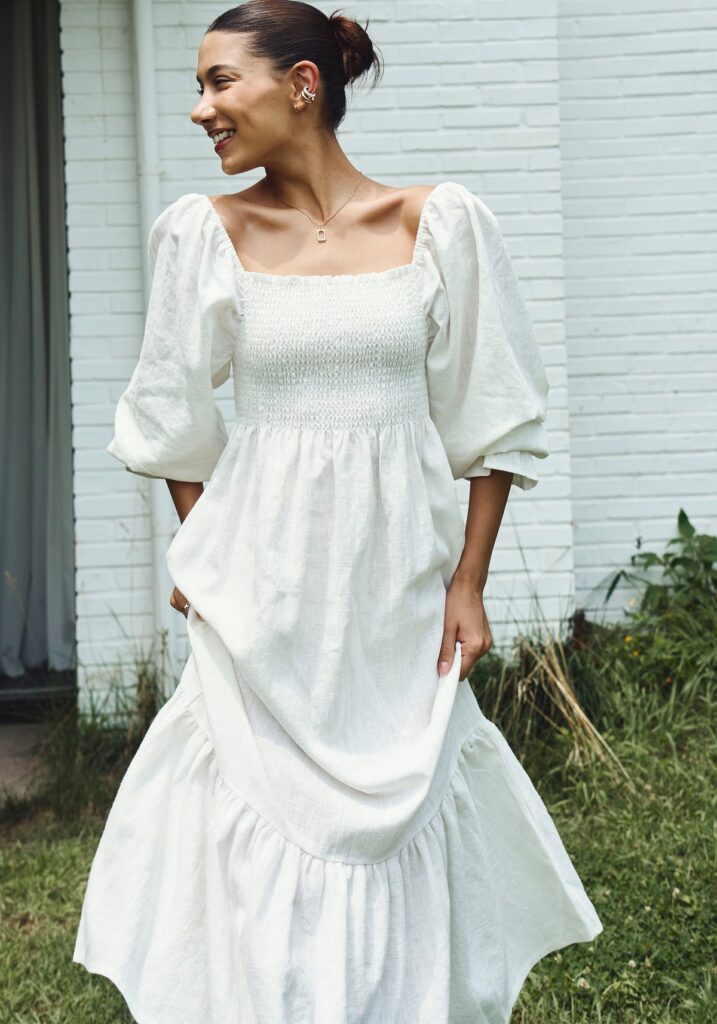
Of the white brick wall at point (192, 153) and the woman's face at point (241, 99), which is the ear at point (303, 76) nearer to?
the woman's face at point (241, 99)

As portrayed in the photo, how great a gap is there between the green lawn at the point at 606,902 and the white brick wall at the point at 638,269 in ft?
3.33

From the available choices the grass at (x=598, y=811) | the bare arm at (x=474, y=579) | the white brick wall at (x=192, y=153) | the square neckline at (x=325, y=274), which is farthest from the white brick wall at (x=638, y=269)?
the square neckline at (x=325, y=274)

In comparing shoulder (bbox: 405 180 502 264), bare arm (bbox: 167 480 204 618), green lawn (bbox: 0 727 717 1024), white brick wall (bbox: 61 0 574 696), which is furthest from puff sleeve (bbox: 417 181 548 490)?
white brick wall (bbox: 61 0 574 696)

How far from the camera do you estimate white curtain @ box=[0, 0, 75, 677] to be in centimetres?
489

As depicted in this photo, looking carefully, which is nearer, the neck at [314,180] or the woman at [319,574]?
the woman at [319,574]

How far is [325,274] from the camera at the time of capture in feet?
6.59

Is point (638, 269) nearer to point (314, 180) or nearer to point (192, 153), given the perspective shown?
point (192, 153)

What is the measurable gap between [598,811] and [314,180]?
88.7 inches

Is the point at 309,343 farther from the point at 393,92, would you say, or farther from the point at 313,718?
the point at 393,92

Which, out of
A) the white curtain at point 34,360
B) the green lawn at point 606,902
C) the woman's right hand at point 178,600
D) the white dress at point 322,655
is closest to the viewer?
the white dress at point 322,655

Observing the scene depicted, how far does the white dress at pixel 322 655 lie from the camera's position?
1859 millimetres

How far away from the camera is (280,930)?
1811mm

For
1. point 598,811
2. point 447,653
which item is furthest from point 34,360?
point 447,653

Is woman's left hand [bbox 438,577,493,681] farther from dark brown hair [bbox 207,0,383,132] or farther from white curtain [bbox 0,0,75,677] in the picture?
white curtain [bbox 0,0,75,677]
